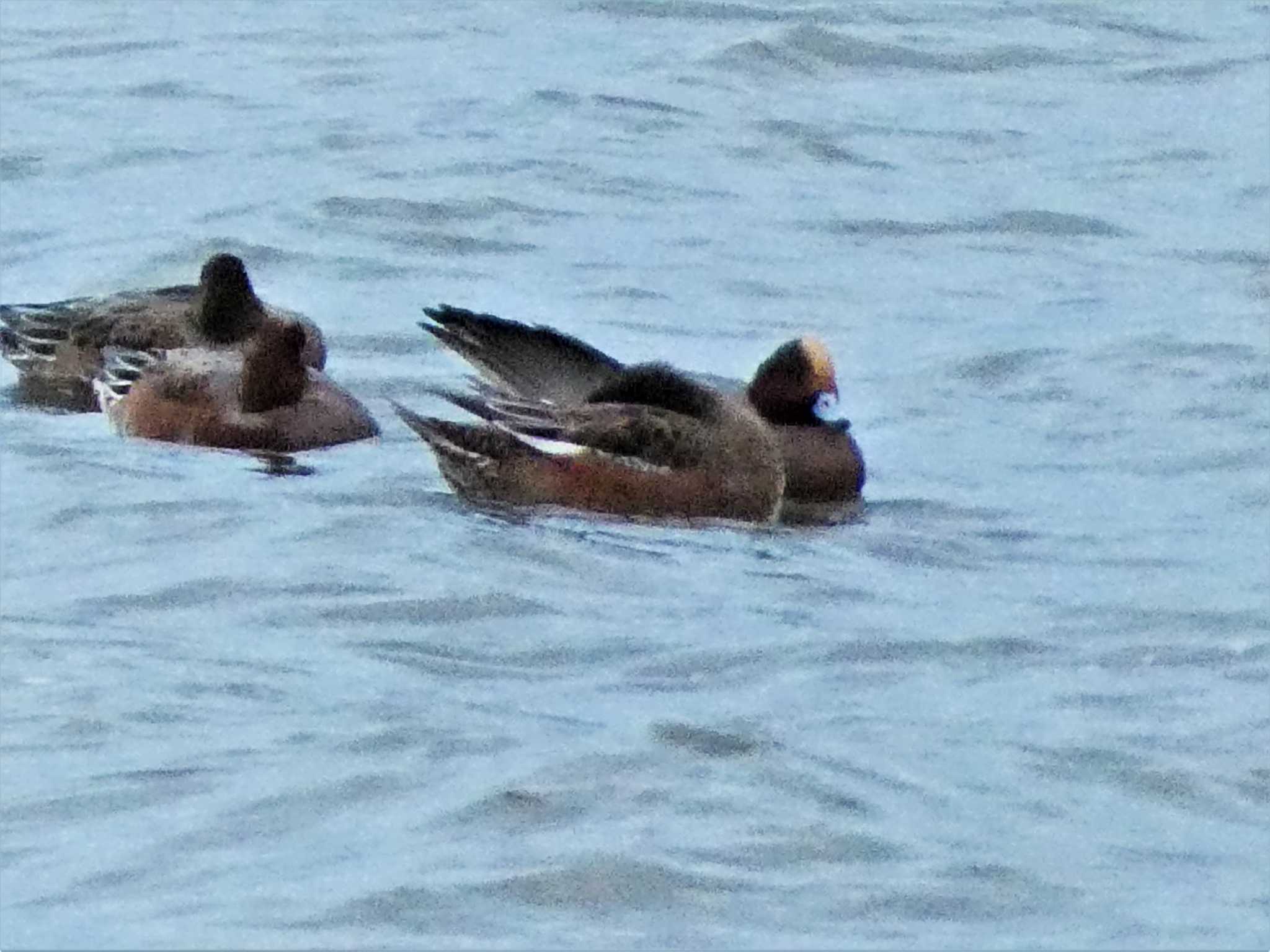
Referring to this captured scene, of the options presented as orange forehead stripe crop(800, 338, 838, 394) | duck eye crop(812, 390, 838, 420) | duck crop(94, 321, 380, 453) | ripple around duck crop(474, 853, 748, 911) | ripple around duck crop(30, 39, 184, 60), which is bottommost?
ripple around duck crop(474, 853, 748, 911)

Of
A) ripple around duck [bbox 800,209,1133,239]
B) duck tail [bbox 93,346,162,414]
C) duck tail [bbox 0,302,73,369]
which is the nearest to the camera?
duck tail [bbox 93,346,162,414]

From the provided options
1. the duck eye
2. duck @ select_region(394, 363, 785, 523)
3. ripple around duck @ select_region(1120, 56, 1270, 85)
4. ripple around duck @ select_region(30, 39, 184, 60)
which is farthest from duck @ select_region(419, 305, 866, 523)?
ripple around duck @ select_region(30, 39, 184, 60)

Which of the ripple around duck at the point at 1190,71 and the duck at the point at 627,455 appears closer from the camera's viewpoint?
the duck at the point at 627,455

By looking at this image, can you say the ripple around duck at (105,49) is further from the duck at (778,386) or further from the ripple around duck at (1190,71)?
the duck at (778,386)

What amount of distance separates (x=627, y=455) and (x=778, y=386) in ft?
2.67

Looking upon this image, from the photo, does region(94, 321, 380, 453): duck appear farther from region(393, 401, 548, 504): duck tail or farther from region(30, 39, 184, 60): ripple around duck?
region(30, 39, 184, 60): ripple around duck

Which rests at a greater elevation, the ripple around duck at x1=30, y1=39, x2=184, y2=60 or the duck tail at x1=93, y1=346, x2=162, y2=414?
the ripple around duck at x1=30, y1=39, x2=184, y2=60

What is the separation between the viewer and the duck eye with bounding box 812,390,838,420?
39.3ft

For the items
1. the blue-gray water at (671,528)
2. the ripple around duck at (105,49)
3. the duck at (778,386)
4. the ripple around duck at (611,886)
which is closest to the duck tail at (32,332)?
the blue-gray water at (671,528)

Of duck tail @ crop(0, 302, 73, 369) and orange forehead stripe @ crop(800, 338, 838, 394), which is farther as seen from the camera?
duck tail @ crop(0, 302, 73, 369)

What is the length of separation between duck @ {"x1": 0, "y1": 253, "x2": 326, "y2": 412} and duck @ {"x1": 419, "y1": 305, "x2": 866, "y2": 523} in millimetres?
907

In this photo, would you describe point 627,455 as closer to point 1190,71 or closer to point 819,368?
point 819,368

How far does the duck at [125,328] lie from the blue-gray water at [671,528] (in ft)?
1.08

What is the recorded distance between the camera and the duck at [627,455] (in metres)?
11.4
